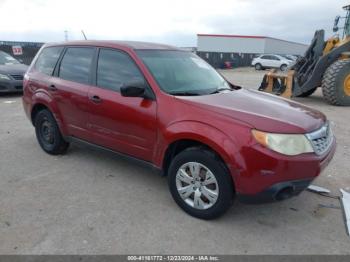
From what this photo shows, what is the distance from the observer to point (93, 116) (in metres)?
4.32

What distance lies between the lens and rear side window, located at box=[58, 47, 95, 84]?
14.8 feet

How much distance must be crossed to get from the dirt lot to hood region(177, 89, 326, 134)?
1.00 m

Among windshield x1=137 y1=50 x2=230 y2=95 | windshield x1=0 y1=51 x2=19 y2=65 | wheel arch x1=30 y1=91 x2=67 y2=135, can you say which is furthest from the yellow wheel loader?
windshield x1=0 y1=51 x2=19 y2=65

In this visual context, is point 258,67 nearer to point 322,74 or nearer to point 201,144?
point 322,74

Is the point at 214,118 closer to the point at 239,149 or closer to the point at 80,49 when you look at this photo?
the point at 239,149

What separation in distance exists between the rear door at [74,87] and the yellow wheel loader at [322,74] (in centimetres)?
726

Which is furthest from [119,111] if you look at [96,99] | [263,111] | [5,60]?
[5,60]

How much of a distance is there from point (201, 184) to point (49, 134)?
116 inches

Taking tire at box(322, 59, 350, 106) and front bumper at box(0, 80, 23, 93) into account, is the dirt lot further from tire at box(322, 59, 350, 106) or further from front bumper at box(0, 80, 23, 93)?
front bumper at box(0, 80, 23, 93)

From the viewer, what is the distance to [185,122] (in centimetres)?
337

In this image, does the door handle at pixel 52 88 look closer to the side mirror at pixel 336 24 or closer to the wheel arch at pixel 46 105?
the wheel arch at pixel 46 105

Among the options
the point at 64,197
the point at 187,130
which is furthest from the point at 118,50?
the point at 64,197

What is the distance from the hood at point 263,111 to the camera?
305 centimetres

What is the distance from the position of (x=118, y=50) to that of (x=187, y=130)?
156 centimetres
